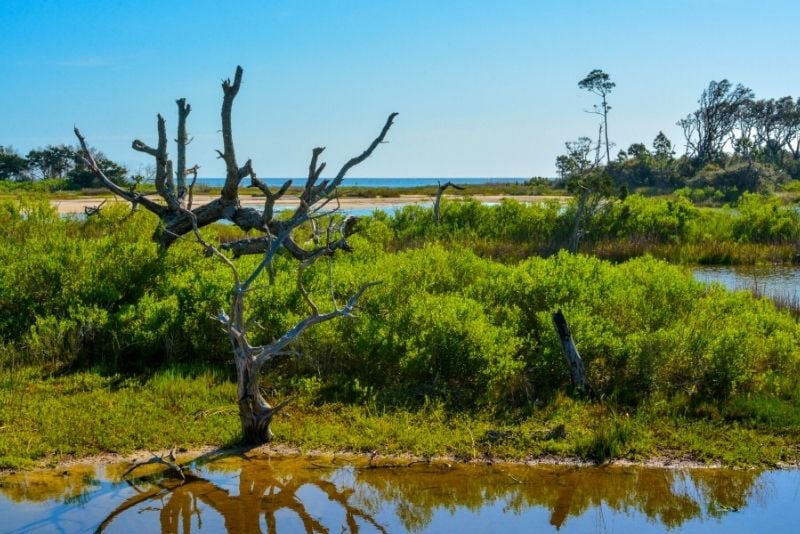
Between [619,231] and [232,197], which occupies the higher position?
[232,197]

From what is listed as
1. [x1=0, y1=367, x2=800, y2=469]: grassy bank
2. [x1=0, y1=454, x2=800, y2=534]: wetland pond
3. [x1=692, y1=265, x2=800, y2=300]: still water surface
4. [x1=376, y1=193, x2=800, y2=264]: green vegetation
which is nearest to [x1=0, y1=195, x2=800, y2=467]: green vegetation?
[x1=0, y1=367, x2=800, y2=469]: grassy bank

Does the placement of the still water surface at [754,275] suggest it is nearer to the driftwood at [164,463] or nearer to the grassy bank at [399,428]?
the grassy bank at [399,428]

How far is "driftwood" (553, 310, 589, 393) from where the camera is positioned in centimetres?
881

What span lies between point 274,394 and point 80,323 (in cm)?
300

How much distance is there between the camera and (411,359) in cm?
907

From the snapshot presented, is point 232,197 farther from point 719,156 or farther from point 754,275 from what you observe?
point 719,156

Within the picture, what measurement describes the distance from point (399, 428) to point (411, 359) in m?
1.12

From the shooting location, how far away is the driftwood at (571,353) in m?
8.81

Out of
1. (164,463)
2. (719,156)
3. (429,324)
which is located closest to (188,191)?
(429,324)

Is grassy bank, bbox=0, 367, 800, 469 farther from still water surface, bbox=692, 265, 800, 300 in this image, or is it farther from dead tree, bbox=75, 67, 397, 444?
still water surface, bbox=692, 265, 800, 300

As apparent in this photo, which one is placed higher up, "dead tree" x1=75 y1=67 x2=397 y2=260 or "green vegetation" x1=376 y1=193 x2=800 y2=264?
"dead tree" x1=75 y1=67 x2=397 y2=260

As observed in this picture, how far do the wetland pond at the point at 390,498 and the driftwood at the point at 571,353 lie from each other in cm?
153

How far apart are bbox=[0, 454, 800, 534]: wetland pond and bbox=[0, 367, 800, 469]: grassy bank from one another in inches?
11.2

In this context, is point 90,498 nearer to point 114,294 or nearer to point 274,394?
point 274,394
